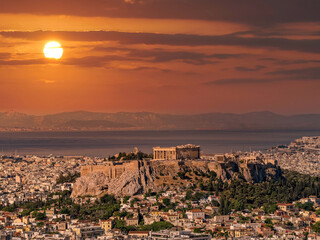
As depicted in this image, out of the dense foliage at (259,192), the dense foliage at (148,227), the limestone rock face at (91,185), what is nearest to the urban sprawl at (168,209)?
the dense foliage at (148,227)

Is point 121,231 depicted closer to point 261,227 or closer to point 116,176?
point 261,227

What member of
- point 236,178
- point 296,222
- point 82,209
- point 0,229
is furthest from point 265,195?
point 0,229

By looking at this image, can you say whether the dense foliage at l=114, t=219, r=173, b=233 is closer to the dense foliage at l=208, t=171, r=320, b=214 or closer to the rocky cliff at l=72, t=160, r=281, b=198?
the dense foliage at l=208, t=171, r=320, b=214

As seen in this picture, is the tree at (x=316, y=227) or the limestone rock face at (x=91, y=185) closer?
the tree at (x=316, y=227)

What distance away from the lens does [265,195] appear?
243 feet

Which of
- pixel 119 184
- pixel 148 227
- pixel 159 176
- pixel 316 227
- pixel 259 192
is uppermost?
pixel 159 176

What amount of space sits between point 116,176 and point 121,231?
1521 centimetres

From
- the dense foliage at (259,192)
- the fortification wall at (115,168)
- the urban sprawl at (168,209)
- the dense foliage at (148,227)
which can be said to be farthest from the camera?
the fortification wall at (115,168)

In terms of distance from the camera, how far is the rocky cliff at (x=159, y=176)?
2938 inches

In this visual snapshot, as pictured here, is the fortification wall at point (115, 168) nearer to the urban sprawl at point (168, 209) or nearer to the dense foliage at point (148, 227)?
the urban sprawl at point (168, 209)

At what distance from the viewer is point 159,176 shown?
75.9 metres

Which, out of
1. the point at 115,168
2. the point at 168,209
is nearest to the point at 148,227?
the point at 168,209

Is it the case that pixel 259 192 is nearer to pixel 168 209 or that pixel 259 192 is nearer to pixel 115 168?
pixel 168 209

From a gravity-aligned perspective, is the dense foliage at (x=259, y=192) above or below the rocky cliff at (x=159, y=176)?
below
